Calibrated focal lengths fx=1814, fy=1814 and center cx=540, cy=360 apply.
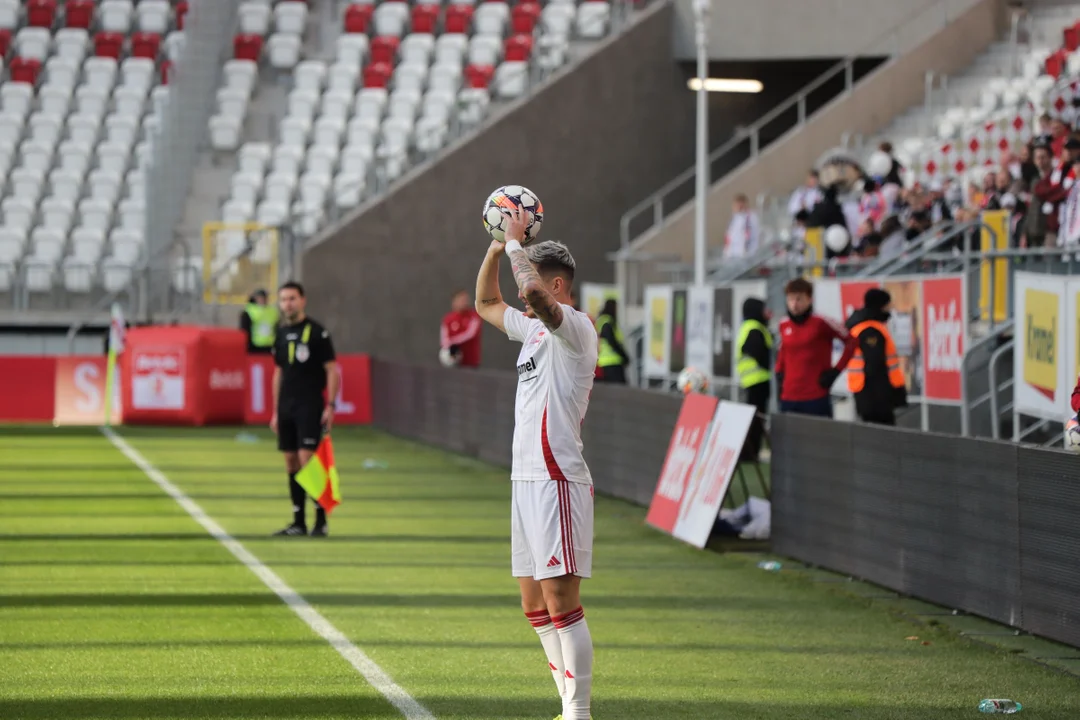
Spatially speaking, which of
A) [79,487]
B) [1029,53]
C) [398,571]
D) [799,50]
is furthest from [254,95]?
[398,571]

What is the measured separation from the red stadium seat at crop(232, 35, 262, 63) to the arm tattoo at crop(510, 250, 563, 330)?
32946mm

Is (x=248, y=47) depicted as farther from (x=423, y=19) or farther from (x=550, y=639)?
(x=550, y=639)

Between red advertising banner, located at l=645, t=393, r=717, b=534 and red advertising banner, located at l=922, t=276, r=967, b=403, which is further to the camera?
red advertising banner, located at l=922, t=276, r=967, b=403

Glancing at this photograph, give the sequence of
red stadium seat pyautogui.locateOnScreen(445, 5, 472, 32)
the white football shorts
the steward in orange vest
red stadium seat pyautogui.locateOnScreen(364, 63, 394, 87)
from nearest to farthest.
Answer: the white football shorts → the steward in orange vest → red stadium seat pyautogui.locateOnScreen(364, 63, 394, 87) → red stadium seat pyautogui.locateOnScreen(445, 5, 472, 32)

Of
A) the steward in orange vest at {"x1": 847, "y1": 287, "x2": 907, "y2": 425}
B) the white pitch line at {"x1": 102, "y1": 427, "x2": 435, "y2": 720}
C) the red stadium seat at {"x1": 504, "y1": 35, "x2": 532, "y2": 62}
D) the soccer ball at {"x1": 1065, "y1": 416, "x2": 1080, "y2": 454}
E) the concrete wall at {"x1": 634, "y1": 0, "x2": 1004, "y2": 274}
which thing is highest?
the red stadium seat at {"x1": 504, "y1": 35, "x2": 532, "y2": 62}

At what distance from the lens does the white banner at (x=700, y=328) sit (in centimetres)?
2317

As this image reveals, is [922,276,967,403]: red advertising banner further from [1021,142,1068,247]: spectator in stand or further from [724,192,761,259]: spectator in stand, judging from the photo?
[724,192,761,259]: spectator in stand

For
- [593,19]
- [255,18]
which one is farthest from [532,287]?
[255,18]

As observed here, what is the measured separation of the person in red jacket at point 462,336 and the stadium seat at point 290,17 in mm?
14573

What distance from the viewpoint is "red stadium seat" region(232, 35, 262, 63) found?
127 feet

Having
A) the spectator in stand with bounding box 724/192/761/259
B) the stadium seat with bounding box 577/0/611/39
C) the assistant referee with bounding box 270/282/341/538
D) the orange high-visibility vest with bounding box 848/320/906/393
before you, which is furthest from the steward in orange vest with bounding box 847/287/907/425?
the stadium seat with bounding box 577/0/611/39

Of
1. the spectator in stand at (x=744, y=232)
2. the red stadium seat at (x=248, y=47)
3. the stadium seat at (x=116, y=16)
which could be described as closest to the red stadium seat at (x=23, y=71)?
the stadium seat at (x=116, y=16)

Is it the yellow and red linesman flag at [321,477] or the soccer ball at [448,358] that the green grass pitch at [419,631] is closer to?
the yellow and red linesman flag at [321,477]

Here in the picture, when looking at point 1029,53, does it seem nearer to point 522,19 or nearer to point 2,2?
point 522,19
